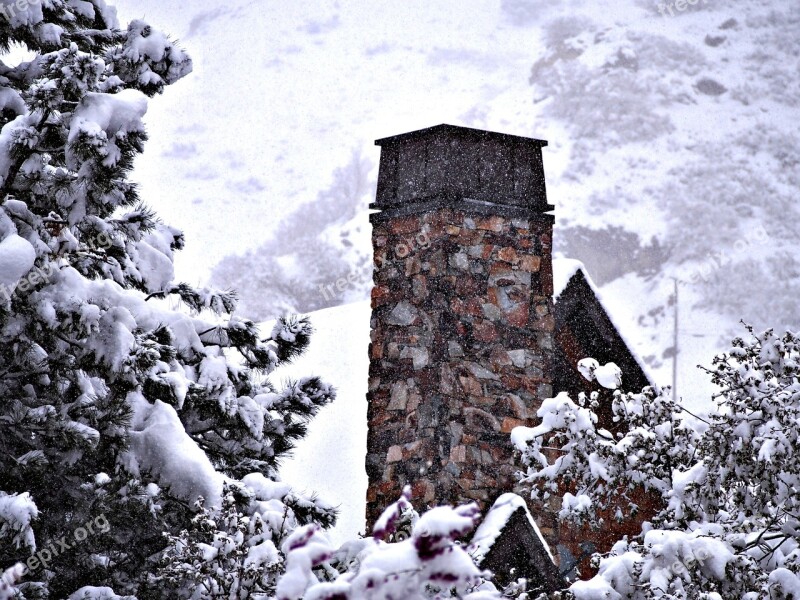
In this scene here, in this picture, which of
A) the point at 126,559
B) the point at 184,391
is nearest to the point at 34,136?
the point at 184,391

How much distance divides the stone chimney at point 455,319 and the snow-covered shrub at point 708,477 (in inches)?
30.2

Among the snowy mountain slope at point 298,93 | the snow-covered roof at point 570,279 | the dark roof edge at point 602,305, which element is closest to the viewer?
the snow-covered roof at point 570,279

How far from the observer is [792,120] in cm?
6894

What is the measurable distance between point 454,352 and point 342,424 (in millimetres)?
2496

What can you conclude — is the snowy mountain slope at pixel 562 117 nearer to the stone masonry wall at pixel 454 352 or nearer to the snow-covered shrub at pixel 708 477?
the stone masonry wall at pixel 454 352

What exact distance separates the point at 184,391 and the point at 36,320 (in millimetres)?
902

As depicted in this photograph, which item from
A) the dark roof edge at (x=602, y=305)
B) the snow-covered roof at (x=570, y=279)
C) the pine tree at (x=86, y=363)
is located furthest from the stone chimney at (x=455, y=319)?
the pine tree at (x=86, y=363)

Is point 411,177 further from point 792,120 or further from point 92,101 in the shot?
point 792,120

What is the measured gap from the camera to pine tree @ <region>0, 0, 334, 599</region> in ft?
16.6

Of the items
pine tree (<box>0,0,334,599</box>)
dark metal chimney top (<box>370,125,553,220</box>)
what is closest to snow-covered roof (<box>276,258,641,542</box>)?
dark metal chimney top (<box>370,125,553,220</box>)

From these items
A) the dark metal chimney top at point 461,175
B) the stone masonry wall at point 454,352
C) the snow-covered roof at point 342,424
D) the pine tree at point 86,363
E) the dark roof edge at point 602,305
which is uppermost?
the pine tree at point 86,363

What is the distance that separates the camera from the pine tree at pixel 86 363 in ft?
16.6

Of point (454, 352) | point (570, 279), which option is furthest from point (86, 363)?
point (570, 279)

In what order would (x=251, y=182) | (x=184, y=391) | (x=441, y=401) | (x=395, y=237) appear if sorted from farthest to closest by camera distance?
1. (x=251, y=182)
2. (x=395, y=237)
3. (x=441, y=401)
4. (x=184, y=391)
